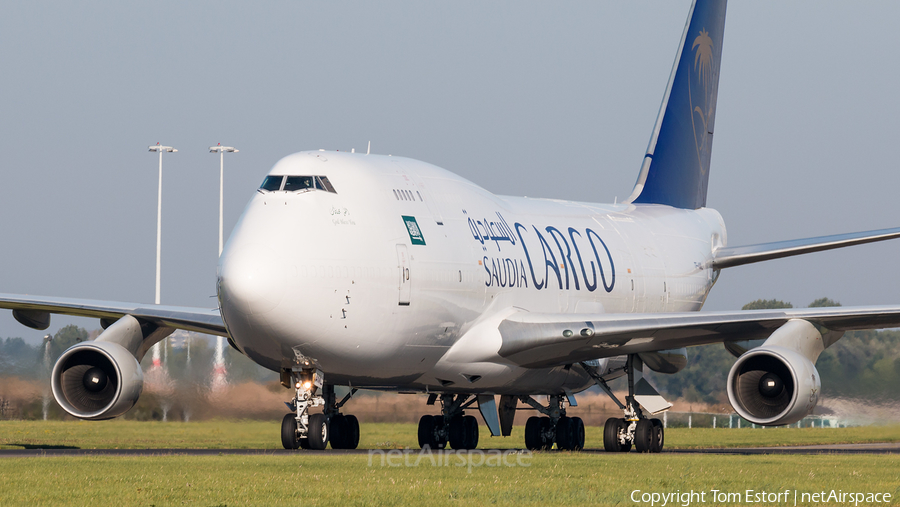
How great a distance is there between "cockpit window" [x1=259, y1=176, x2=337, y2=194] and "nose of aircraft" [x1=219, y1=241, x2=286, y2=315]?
1399 millimetres

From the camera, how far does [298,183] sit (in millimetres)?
17375

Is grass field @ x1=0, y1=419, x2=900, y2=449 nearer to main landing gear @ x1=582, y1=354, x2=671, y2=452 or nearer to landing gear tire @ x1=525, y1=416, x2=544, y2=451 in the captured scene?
landing gear tire @ x1=525, y1=416, x2=544, y2=451

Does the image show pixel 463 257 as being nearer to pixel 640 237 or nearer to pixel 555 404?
pixel 555 404

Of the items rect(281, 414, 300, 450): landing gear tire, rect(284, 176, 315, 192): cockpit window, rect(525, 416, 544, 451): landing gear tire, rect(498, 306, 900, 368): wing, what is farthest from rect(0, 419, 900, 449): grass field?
rect(284, 176, 315, 192): cockpit window

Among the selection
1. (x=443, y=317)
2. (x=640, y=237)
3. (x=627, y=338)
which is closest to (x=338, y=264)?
(x=443, y=317)

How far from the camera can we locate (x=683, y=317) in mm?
19453

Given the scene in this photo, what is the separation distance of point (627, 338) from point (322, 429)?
217 inches

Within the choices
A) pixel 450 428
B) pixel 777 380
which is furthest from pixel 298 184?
pixel 450 428

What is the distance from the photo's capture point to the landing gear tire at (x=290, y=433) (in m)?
17.7

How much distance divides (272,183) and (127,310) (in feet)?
17.5

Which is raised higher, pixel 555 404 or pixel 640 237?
pixel 640 237

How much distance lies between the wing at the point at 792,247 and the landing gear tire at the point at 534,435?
20.2 ft

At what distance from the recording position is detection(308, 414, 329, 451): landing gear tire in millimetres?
17469

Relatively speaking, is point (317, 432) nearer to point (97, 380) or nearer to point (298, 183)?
point (298, 183)
